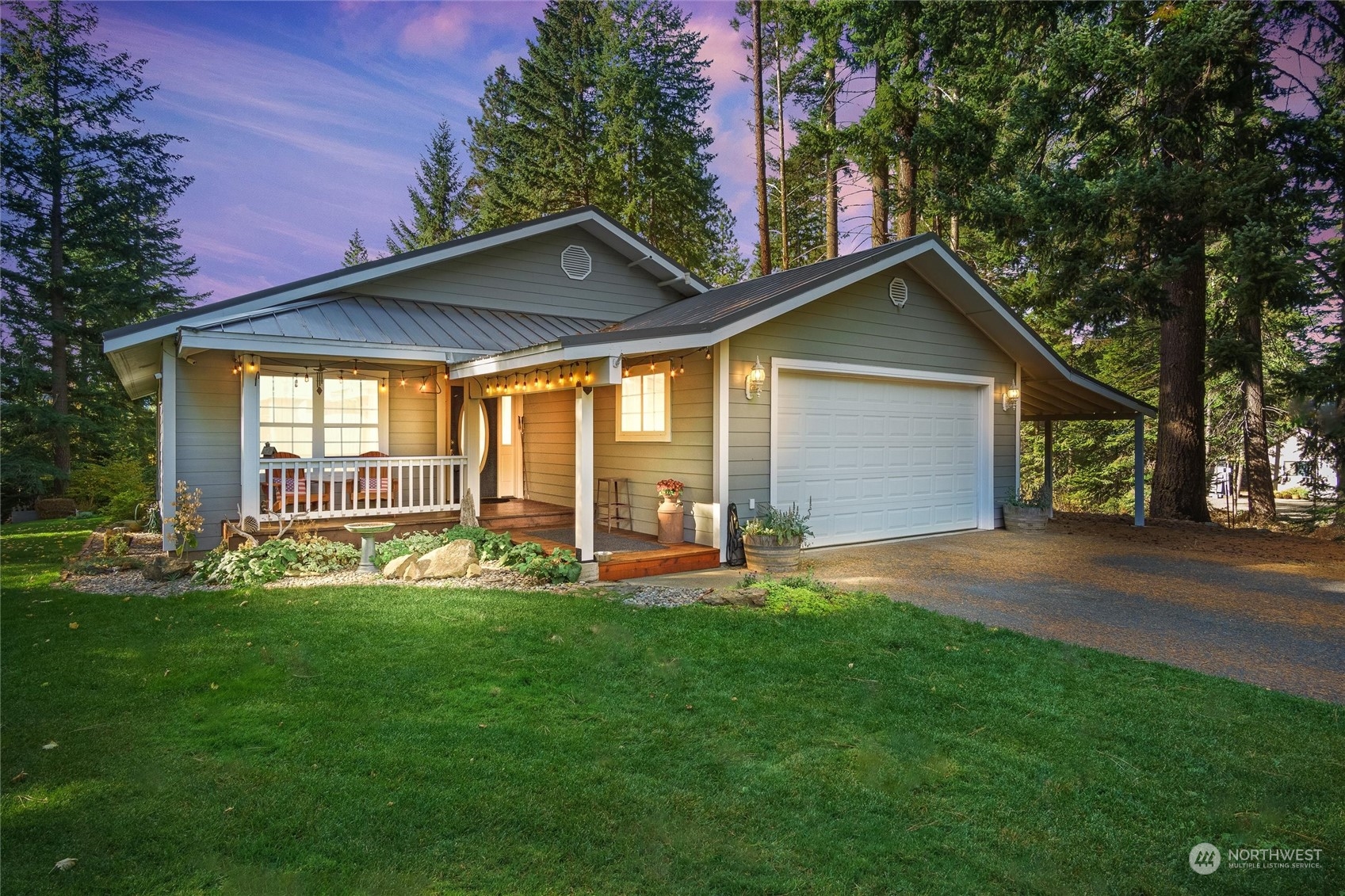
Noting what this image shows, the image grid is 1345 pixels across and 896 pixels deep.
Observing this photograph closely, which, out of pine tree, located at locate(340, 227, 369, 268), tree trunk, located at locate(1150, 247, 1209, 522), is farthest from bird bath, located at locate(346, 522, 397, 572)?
pine tree, located at locate(340, 227, 369, 268)

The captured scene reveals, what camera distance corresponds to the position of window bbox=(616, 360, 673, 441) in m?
9.09

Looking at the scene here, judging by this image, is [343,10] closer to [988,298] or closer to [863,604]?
[988,298]

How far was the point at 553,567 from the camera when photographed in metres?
7.05

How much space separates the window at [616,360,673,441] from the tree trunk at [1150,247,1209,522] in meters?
9.00

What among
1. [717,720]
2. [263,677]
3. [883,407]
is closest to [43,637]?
[263,677]

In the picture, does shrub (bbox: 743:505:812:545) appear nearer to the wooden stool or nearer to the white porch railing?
the wooden stool

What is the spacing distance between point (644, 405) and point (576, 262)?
332 centimetres

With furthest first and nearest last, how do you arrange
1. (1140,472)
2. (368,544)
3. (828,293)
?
(1140,472), (828,293), (368,544)

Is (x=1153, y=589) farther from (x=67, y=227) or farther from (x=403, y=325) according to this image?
(x=67, y=227)

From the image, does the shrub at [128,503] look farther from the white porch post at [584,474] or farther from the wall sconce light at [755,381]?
the wall sconce light at [755,381]

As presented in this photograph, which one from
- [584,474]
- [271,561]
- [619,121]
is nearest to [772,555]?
[584,474]

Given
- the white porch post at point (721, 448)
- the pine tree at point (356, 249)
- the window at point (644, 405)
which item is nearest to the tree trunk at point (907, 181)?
the window at point (644, 405)

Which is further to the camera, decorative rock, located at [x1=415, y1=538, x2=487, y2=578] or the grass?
decorative rock, located at [x1=415, y1=538, x2=487, y2=578]

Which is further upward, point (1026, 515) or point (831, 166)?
point (831, 166)
